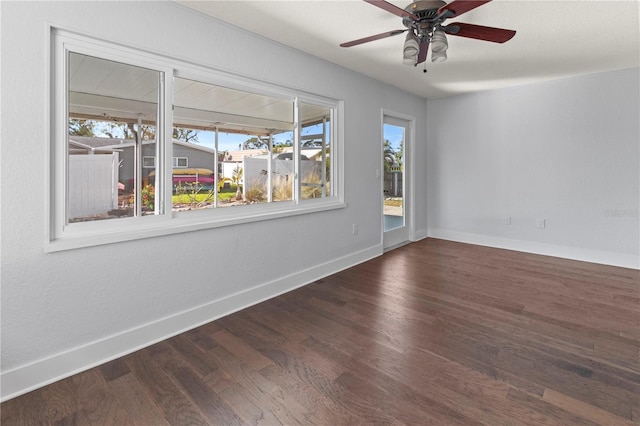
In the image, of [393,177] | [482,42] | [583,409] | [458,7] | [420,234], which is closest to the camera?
[583,409]

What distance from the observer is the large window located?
78.7 inches

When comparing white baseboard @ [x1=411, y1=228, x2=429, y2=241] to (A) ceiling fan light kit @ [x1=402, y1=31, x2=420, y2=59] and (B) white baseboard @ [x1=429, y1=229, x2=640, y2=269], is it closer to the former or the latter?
(B) white baseboard @ [x1=429, y1=229, x2=640, y2=269]

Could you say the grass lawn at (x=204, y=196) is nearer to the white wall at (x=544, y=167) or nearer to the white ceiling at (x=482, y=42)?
the white ceiling at (x=482, y=42)

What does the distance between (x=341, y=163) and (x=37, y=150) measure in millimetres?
2868

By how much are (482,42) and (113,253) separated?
3.68 m

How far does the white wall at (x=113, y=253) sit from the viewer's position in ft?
5.77

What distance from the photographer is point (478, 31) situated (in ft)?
7.27

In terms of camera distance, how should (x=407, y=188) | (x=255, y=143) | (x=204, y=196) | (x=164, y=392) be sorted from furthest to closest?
1. (x=407, y=188)
2. (x=255, y=143)
3. (x=204, y=196)
4. (x=164, y=392)

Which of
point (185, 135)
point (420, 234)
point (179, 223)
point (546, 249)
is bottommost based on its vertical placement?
point (546, 249)

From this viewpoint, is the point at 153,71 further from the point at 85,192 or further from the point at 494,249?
the point at 494,249

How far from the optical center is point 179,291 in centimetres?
247

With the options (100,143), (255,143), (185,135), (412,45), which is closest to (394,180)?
(255,143)

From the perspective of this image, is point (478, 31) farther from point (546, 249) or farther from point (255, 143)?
point (546, 249)

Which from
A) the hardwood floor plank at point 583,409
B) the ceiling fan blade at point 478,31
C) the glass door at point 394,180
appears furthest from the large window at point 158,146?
the hardwood floor plank at point 583,409
